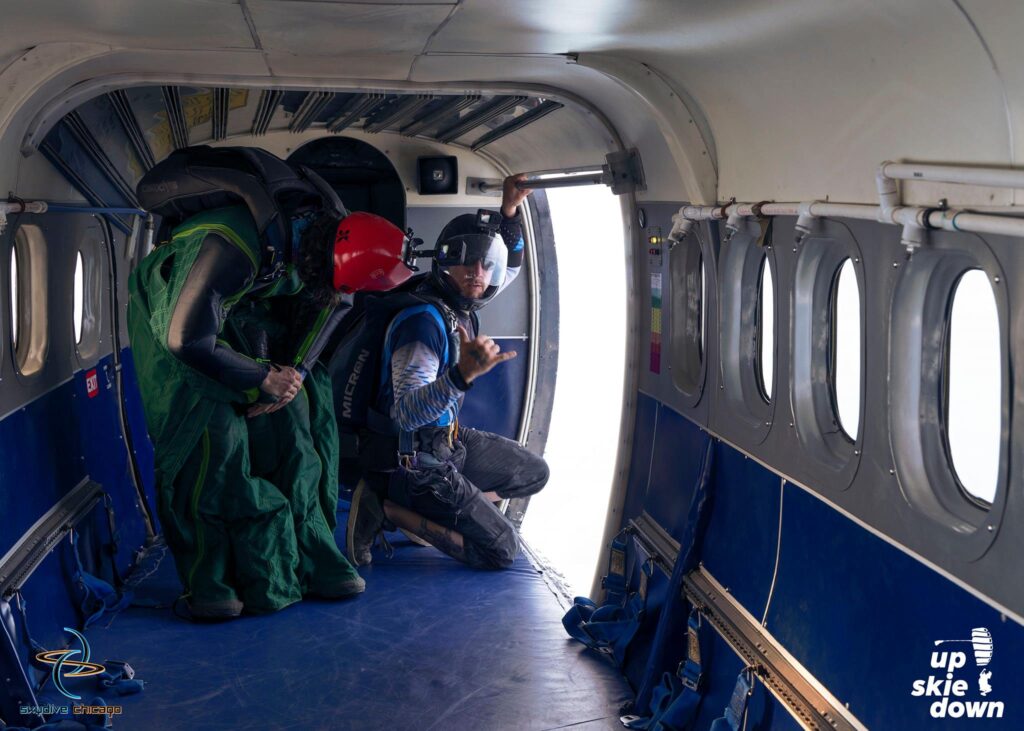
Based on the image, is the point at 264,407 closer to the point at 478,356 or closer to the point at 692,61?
the point at 478,356

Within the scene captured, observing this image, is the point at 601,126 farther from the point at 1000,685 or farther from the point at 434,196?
the point at 1000,685

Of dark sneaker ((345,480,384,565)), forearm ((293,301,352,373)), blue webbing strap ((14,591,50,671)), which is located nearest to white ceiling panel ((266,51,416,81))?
forearm ((293,301,352,373))

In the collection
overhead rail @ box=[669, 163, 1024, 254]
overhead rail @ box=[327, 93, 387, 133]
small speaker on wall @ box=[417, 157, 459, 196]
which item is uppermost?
overhead rail @ box=[327, 93, 387, 133]

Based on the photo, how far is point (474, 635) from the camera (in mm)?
4953

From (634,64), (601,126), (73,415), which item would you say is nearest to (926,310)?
(634,64)

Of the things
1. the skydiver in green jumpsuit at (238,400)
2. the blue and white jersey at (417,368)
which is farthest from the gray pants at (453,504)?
the skydiver in green jumpsuit at (238,400)

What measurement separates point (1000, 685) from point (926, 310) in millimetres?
884

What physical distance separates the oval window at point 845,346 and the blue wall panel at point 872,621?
0.28 m

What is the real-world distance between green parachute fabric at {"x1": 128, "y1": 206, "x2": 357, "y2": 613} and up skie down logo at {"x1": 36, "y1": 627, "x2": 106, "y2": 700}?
2.03 ft

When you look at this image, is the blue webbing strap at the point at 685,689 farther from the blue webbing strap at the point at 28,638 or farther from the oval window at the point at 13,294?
the oval window at the point at 13,294

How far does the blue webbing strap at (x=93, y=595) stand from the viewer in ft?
15.9

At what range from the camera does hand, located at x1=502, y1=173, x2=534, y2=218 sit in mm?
6465

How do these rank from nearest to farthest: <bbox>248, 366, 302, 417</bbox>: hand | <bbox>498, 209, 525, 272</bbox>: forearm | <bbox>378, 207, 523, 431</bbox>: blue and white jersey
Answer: <bbox>248, 366, 302, 417</bbox>: hand < <bbox>378, 207, 523, 431</bbox>: blue and white jersey < <bbox>498, 209, 525, 272</bbox>: forearm

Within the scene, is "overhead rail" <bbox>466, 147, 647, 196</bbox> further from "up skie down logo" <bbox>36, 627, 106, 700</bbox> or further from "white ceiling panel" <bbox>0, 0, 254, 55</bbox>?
"up skie down logo" <bbox>36, 627, 106, 700</bbox>
